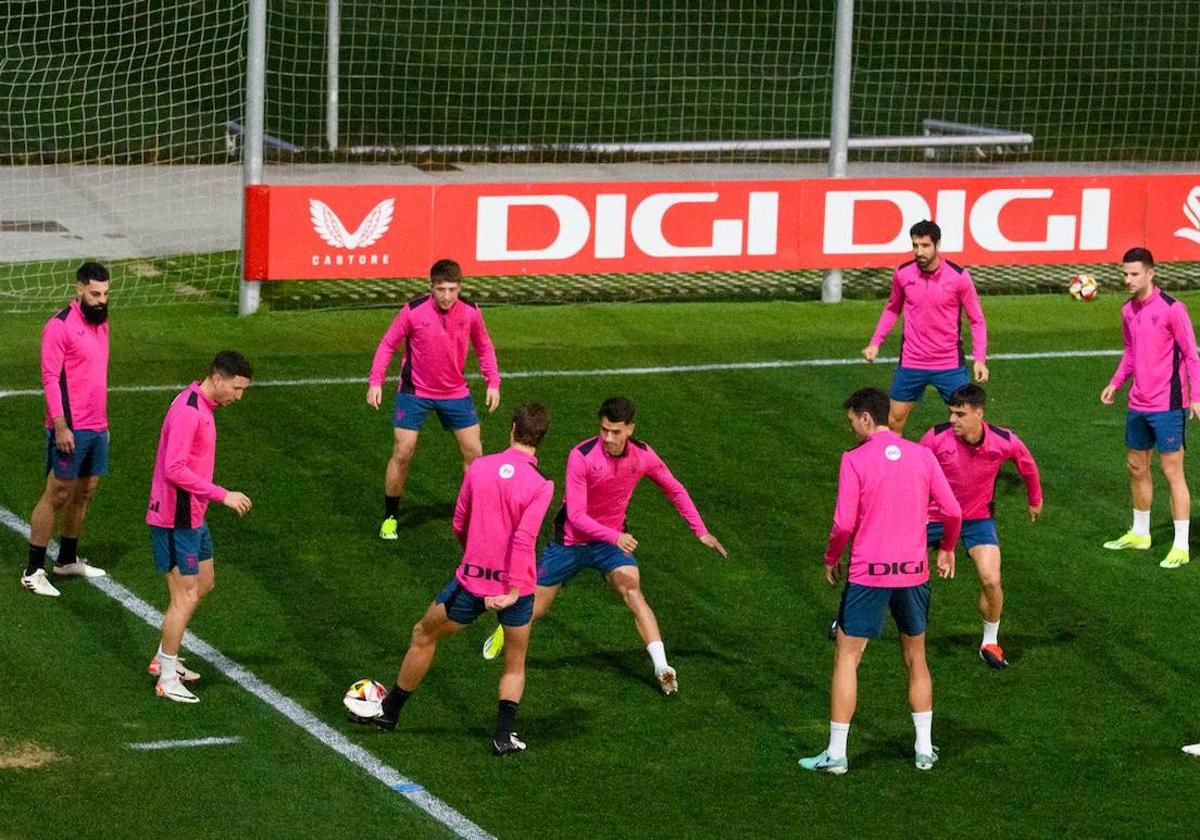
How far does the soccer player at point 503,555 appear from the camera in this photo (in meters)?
10.4

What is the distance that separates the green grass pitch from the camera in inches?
401

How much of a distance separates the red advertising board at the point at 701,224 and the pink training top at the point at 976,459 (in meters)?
9.98

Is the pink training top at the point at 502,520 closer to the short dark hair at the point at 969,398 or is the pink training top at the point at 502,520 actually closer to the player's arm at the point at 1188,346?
the short dark hair at the point at 969,398

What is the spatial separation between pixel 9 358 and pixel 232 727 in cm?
909

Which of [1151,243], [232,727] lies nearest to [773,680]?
[232,727]

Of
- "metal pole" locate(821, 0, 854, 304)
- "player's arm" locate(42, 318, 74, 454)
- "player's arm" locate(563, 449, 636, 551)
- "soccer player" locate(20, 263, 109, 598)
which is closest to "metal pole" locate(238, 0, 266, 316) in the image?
"metal pole" locate(821, 0, 854, 304)

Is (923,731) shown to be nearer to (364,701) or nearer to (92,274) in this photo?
(364,701)

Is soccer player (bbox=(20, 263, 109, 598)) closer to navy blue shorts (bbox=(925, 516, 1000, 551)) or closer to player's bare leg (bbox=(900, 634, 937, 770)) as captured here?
navy blue shorts (bbox=(925, 516, 1000, 551))

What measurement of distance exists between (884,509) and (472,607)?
7.15 feet

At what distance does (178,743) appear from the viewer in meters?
10.8

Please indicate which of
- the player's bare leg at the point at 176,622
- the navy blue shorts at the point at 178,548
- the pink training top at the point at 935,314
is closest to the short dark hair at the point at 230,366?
the navy blue shorts at the point at 178,548

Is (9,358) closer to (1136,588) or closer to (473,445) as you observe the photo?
(473,445)

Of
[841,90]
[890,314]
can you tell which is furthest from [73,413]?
[841,90]

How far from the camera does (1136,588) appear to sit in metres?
13.9
